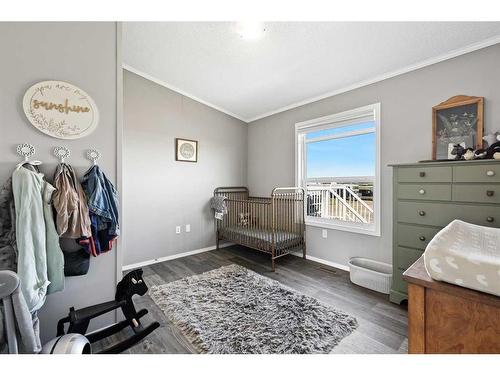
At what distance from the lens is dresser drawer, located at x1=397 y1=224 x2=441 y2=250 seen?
1.72 m

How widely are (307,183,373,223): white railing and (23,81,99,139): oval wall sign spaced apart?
2669mm

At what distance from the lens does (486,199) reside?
57.9 inches

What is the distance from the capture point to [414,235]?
5.86 feet

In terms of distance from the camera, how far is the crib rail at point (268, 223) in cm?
280

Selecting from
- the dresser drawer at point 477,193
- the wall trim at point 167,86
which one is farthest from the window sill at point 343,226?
the wall trim at point 167,86

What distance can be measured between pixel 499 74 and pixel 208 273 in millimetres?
3347

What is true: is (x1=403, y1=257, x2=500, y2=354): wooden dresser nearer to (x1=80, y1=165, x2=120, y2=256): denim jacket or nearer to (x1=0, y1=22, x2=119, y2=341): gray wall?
(x1=80, y1=165, x2=120, y2=256): denim jacket

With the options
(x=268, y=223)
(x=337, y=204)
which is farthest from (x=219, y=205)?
(x=337, y=204)

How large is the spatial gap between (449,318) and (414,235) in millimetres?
1192

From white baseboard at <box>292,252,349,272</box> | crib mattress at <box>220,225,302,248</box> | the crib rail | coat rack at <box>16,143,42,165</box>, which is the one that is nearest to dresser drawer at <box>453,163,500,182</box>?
white baseboard at <box>292,252,349,272</box>

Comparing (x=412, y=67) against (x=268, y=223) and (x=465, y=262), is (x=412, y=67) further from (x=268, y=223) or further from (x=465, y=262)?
(x=268, y=223)

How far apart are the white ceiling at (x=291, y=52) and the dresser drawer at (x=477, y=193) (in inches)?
49.3
